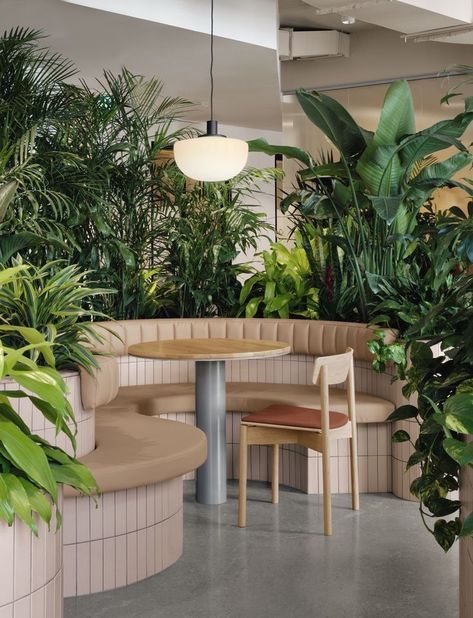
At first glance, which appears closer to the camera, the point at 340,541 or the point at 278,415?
the point at 340,541

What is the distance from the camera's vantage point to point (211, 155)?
16.1 feet

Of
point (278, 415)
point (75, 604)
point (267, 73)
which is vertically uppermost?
point (267, 73)

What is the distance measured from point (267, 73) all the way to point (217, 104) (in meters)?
1.81

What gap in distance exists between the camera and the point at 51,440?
3264mm

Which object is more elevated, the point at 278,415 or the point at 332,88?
the point at 332,88

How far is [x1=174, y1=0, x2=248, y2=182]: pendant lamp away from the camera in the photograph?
192 inches

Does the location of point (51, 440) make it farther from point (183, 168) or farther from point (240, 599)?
point (183, 168)

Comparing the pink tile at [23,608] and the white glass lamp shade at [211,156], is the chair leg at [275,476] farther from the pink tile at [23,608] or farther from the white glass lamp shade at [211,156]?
the pink tile at [23,608]

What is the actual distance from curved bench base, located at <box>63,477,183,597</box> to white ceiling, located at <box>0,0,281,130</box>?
4.15 meters

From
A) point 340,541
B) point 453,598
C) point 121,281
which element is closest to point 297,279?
point 121,281

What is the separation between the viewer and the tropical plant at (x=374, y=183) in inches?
214

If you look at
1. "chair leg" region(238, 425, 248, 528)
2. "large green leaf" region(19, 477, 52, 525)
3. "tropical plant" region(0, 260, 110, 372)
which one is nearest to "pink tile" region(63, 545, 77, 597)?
"tropical plant" region(0, 260, 110, 372)

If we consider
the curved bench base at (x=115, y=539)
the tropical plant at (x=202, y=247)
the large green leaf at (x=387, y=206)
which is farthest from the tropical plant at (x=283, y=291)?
the curved bench base at (x=115, y=539)

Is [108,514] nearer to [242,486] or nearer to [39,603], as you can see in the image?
[242,486]
